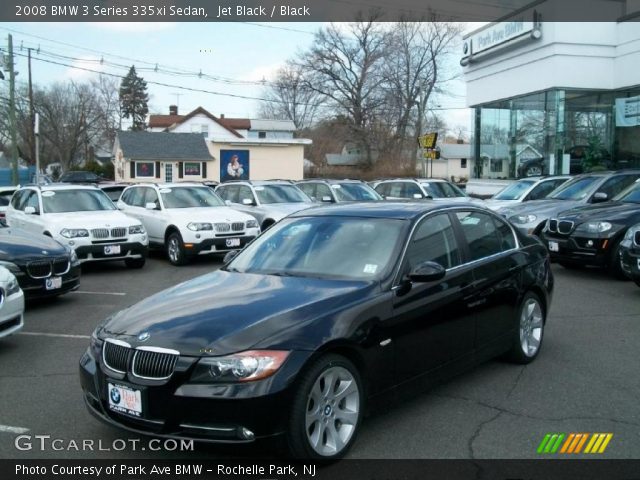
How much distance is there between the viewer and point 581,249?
10727 mm

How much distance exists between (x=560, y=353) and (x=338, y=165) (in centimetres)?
6553

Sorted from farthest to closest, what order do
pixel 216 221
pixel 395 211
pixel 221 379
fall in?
pixel 216 221, pixel 395 211, pixel 221 379

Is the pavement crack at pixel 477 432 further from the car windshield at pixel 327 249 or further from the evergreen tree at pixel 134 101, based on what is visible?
the evergreen tree at pixel 134 101

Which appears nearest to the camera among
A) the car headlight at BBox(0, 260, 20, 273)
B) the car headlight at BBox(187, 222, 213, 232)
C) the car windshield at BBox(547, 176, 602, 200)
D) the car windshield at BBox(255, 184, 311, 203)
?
the car headlight at BBox(0, 260, 20, 273)

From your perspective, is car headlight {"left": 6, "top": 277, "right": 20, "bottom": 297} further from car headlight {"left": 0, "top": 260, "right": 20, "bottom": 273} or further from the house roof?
the house roof

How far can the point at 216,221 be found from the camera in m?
13.5

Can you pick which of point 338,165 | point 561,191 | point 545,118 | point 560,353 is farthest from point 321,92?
point 560,353

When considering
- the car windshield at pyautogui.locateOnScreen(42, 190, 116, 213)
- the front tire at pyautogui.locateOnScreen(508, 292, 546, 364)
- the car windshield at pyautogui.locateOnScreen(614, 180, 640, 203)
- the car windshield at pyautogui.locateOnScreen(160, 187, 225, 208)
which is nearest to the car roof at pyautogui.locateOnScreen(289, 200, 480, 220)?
the front tire at pyautogui.locateOnScreen(508, 292, 546, 364)

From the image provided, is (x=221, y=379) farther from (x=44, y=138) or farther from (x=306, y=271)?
(x=44, y=138)

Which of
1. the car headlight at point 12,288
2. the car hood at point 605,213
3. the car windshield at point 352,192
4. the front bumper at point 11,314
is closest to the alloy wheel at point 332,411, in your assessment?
the front bumper at point 11,314

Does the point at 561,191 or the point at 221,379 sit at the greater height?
the point at 561,191

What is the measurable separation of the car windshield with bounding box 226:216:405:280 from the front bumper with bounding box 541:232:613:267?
651 cm

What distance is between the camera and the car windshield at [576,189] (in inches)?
518

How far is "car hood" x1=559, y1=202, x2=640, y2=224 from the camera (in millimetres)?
10656
